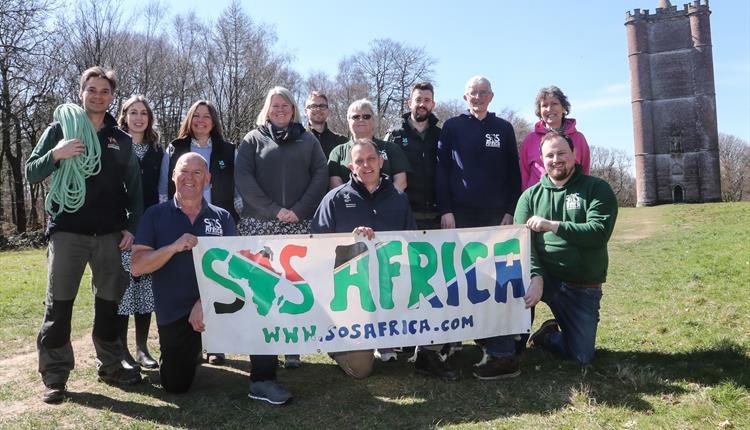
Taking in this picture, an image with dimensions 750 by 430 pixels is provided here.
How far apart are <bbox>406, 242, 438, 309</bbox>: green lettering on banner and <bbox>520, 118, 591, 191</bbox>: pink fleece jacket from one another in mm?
1950

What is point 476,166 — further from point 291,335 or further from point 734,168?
point 734,168

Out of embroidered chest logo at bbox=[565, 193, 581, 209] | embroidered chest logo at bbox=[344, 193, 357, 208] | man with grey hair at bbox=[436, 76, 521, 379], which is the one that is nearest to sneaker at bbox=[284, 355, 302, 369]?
embroidered chest logo at bbox=[344, 193, 357, 208]

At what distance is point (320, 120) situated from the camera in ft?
21.6

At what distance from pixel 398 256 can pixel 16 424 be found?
322cm

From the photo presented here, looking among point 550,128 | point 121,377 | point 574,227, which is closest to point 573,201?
point 574,227

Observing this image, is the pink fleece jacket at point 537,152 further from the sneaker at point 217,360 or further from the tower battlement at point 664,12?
the tower battlement at point 664,12

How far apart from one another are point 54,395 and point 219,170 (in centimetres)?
260

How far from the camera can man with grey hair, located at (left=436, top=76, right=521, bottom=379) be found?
6.04m

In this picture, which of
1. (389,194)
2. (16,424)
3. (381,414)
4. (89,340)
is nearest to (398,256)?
(389,194)

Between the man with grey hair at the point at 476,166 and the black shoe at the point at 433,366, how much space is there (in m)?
1.44

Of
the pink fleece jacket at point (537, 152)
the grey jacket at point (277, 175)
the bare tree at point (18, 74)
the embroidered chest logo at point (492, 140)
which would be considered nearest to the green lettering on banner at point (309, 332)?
the grey jacket at point (277, 175)

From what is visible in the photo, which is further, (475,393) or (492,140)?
(492,140)

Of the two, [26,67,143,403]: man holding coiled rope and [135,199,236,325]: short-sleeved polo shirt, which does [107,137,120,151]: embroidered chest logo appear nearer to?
[26,67,143,403]: man holding coiled rope

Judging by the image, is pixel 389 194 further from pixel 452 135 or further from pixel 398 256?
pixel 452 135
